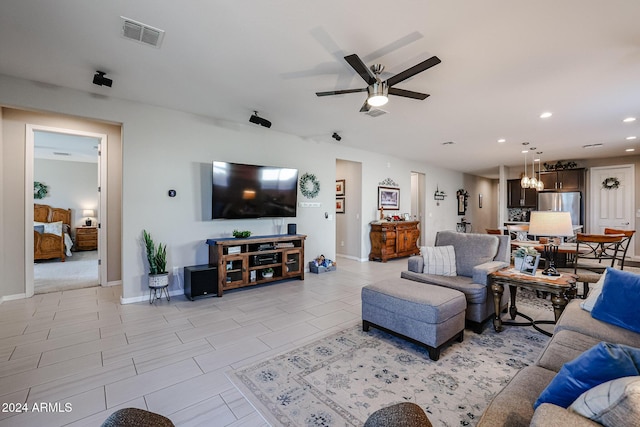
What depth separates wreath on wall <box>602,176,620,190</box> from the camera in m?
7.40

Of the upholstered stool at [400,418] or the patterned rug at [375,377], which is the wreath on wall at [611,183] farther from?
the upholstered stool at [400,418]

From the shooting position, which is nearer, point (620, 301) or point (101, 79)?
point (620, 301)

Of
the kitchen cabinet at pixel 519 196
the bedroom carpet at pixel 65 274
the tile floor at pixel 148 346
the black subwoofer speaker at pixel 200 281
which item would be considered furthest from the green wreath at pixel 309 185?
the kitchen cabinet at pixel 519 196

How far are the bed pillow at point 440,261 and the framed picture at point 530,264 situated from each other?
71cm

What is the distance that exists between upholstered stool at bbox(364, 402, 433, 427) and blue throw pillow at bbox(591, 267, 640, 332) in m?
1.82

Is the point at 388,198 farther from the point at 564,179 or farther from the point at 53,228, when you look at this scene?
the point at 53,228

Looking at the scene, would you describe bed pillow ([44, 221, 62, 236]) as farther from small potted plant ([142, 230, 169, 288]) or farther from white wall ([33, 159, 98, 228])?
small potted plant ([142, 230, 169, 288])

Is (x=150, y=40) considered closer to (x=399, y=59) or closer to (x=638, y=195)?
(x=399, y=59)

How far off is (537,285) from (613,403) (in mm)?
2276

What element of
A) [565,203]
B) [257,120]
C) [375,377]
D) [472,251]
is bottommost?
[375,377]

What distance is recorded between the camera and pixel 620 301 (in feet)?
6.36

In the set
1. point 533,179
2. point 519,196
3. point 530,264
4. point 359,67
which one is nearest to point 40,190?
point 359,67

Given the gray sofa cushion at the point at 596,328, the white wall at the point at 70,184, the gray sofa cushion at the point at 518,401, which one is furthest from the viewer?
the white wall at the point at 70,184

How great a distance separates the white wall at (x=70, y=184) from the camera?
773cm
